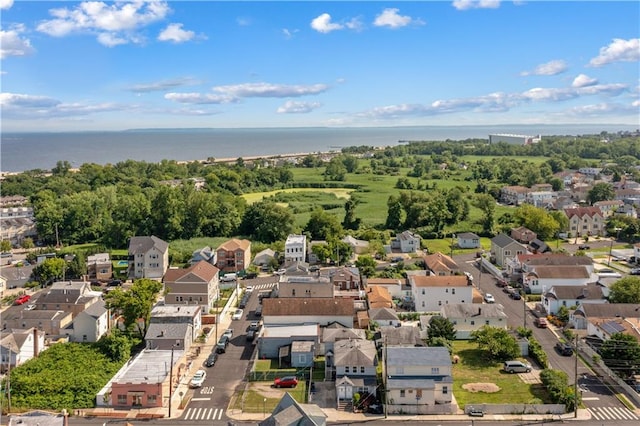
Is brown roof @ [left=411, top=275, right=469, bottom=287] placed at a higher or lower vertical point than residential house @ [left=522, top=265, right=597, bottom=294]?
higher

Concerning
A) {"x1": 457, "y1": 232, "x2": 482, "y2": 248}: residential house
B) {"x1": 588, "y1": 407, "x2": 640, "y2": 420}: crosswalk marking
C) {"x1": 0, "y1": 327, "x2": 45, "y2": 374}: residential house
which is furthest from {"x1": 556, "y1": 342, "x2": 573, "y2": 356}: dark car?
{"x1": 0, "y1": 327, "x2": 45, "y2": 374}: residential house

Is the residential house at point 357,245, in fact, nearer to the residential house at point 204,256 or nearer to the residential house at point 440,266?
the residential house at point 440,266

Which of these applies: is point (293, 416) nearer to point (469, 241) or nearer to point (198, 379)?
point (198, 379)

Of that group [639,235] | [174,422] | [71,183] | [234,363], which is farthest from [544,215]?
[71,183]

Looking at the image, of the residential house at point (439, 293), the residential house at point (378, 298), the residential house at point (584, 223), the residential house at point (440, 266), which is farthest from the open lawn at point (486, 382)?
the residential house at point (584, 223)

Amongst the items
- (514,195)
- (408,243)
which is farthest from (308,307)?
(514,195)

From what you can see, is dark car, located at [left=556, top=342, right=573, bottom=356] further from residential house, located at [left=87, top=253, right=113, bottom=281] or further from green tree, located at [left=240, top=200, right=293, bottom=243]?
residential house, located at [left=87, top=253, right=113, bottom=281]
